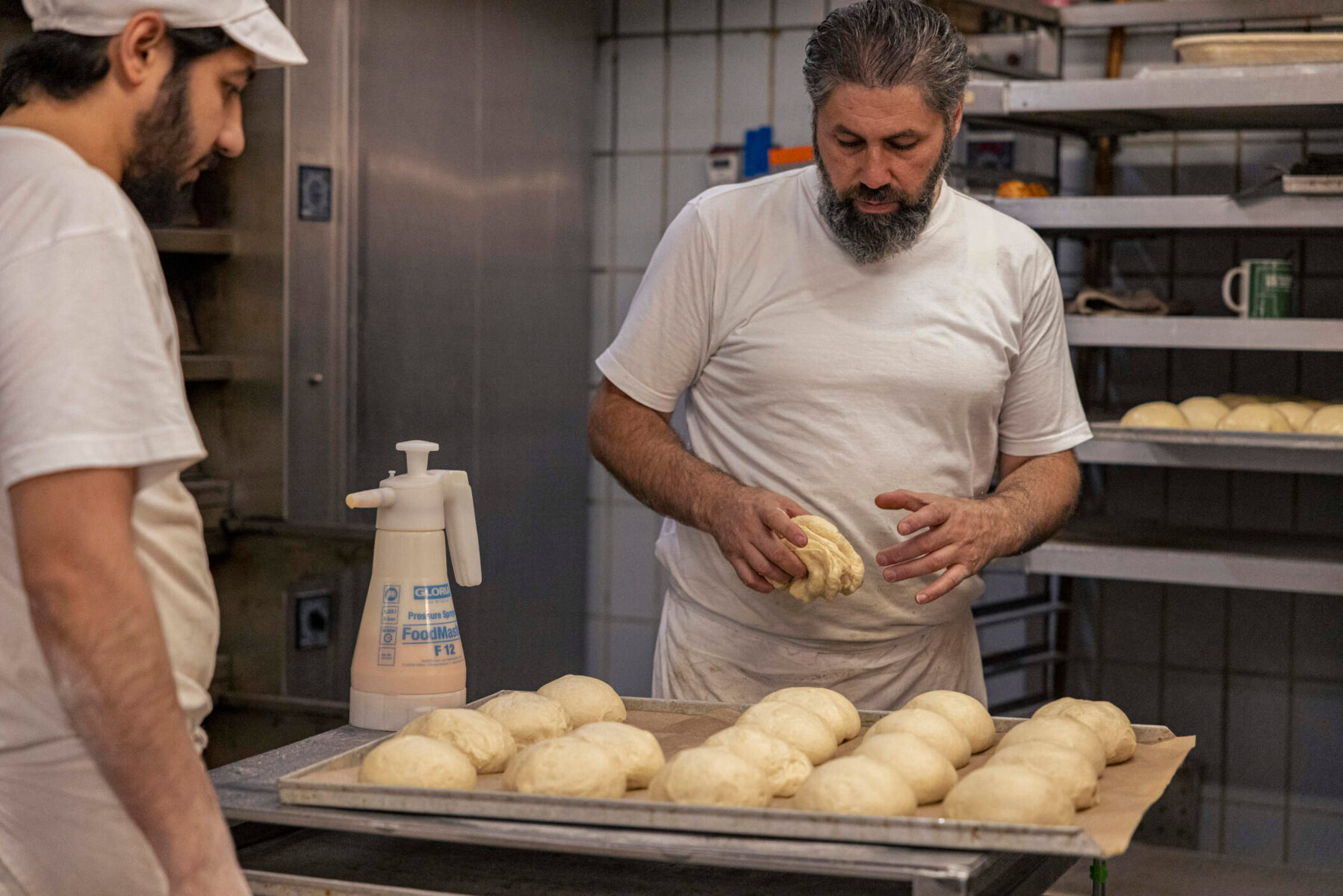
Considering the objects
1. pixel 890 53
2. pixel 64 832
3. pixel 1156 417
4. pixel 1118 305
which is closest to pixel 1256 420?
pixel 1156 417

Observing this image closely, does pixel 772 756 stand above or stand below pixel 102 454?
below

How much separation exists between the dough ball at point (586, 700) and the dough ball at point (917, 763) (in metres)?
0.32

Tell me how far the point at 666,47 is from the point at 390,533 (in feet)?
8.40

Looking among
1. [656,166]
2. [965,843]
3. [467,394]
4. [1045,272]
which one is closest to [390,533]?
[965,843]

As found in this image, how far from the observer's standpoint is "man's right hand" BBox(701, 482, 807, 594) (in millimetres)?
1625

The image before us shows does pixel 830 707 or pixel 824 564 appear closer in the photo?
pixel 830 707

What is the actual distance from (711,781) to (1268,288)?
6.73ft

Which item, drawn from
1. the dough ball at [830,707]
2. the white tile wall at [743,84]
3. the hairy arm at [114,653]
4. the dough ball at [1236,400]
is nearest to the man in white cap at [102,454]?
the hairy arm at [114,653]

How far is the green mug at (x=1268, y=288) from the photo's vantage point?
9.04ft

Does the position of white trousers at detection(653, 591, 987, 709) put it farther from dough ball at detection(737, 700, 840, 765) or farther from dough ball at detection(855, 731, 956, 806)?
Answer: dough ball at detection(855, 731, 956, 806)

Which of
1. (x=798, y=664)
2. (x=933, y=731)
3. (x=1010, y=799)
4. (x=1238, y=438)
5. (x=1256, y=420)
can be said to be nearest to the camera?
(x=1010, y=799)

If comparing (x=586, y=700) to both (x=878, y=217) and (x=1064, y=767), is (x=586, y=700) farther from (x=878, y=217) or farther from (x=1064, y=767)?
(x=878, y=217)

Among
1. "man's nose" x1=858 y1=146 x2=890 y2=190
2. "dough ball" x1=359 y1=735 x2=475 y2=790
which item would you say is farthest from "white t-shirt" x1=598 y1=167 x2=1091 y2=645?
"dough ball" x1=359 y1=735 x2=475 y2=790

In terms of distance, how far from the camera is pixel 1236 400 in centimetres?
291
